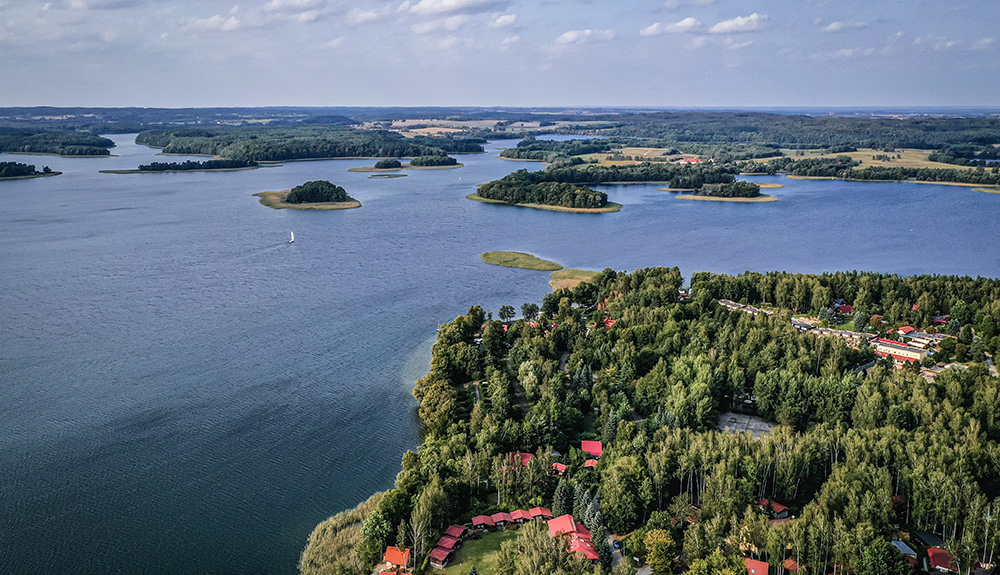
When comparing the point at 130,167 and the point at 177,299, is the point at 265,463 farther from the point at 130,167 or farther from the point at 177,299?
the point at 130,167

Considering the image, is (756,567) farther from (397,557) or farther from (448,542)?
(397,557)

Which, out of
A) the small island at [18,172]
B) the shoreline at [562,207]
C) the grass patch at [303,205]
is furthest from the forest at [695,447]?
the small island at [18,172]

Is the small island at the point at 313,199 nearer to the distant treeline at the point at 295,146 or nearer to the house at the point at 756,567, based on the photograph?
the distant treeline at the point at 295,146

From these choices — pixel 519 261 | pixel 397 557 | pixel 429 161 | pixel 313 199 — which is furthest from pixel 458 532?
pixel 429 161

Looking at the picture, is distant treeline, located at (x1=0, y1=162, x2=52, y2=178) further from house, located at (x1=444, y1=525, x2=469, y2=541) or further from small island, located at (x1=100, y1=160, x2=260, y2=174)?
house, located at (x1=444, y1=525, x2=469, y2=541)

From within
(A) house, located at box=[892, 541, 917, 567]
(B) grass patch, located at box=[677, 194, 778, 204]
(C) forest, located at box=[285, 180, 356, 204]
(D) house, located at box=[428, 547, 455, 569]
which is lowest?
(D) house, located at box=[428, 547, 455, 569]

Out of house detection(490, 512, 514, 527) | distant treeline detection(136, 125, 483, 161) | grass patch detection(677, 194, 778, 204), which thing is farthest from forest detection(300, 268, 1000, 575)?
distant treeline detection(136, 125, 483, 161)
